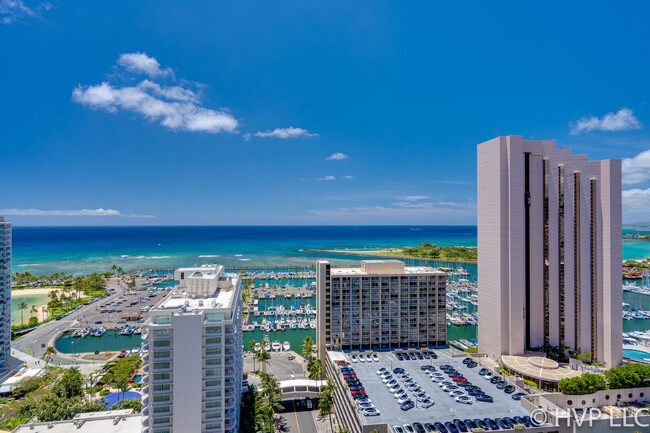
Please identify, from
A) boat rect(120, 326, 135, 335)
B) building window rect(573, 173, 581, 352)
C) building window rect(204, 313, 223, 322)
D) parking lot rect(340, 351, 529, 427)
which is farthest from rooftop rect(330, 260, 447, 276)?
boat rect(120, 326, 135, 335)

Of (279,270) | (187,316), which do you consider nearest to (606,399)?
(187,316)

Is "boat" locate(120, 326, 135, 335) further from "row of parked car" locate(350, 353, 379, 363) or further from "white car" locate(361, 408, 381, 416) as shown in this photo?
"white car" locate(361, 408, 381, 416)

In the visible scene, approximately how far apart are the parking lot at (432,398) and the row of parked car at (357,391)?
1.56 feet

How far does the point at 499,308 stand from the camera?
139 ft

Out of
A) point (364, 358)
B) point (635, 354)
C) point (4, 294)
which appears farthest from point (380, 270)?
point (4, 294)

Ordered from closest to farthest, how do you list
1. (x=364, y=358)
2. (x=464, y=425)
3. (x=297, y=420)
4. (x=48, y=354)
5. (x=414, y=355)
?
(x=464, y=425), (x=297, y=420), (x=364, y=358), (x=414, y=355), (x=48, y=354)

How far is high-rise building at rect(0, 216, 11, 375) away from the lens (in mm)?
49441

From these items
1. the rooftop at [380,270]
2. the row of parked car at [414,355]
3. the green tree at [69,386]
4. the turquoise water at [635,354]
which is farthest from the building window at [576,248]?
the green tree at [69,386]

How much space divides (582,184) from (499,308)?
19.2 meters

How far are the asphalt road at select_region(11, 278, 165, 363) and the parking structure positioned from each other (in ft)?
168

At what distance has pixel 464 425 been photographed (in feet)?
91.9

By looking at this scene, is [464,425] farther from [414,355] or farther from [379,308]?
[379,308]

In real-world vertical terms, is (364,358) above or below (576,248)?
below

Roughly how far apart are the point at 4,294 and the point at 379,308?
190ft
